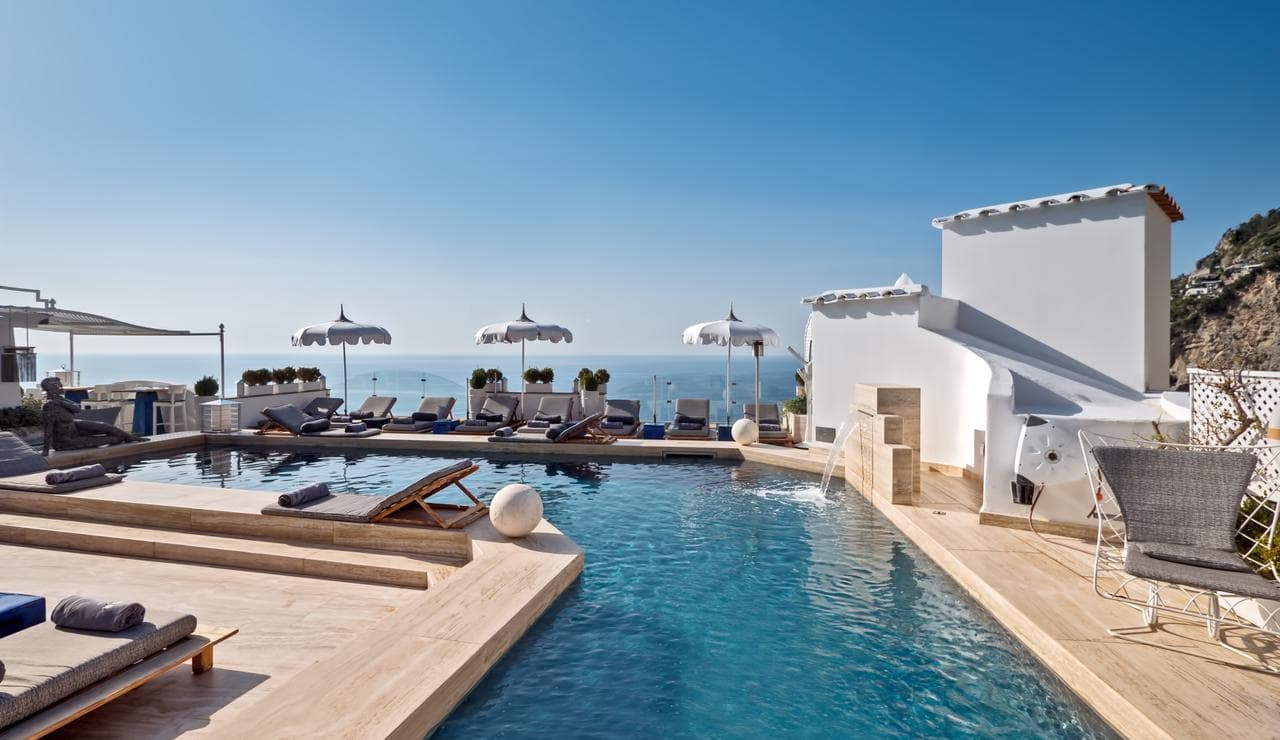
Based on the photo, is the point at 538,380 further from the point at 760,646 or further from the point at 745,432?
the point at 760,646

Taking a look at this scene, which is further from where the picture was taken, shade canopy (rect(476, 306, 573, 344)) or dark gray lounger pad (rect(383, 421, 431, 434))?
shade canopy (rect(476, 306, 573, 344))

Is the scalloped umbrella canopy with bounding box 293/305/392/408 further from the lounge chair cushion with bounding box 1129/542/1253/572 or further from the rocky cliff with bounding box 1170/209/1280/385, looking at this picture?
the rocky cliff with bounding box 1170/209/1280/385

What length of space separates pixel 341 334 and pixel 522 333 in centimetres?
435

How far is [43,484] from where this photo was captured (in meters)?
7.08

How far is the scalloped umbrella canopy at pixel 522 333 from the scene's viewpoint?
1510cm

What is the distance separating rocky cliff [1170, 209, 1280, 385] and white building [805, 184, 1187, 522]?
98.2ft

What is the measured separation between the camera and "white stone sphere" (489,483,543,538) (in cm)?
569

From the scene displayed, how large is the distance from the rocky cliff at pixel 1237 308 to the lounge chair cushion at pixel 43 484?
41.8m

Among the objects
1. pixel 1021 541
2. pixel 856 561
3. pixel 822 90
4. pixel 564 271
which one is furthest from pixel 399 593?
pixel 564 271

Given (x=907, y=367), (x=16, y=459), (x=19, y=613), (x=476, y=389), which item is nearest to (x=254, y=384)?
(x=476, y=389)

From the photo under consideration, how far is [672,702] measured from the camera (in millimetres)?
3576

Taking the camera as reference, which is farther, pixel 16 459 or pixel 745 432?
pixel 745 432

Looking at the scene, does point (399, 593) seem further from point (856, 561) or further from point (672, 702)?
point (856, 561)

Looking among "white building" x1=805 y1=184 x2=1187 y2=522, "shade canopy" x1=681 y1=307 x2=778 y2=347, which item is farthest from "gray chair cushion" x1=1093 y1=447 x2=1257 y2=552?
"shade canopy" x1=681 y1=307 x2=778 y2=347
